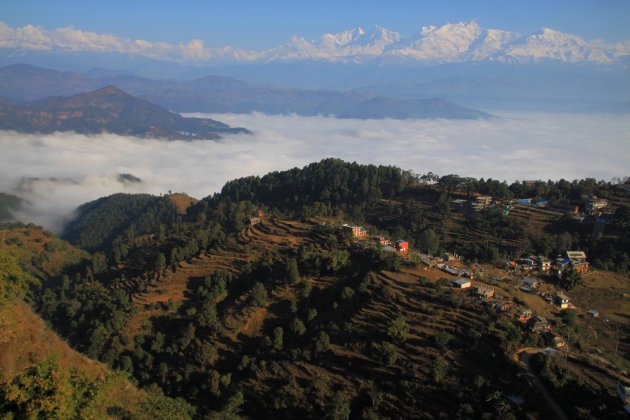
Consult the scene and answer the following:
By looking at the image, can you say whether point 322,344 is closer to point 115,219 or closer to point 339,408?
point 339,408

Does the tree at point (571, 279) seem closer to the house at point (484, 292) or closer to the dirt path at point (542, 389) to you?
the house at point (484, 292)

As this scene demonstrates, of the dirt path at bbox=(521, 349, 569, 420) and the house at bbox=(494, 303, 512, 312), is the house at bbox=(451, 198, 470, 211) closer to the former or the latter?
the house at bbox=(494, 303, 512, 312)

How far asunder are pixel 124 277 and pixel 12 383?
27910 millimetres

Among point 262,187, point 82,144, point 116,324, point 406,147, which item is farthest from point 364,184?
point 82,144

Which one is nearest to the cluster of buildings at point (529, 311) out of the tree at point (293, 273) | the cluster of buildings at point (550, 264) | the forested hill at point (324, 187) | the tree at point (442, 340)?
the tree at point (442, 340)

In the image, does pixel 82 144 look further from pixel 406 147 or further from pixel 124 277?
pixel 124 277

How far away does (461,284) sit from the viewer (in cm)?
2673

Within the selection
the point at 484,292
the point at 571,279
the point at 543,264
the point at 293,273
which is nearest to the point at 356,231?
the point at 293,273

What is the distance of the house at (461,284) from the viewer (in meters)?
26.8

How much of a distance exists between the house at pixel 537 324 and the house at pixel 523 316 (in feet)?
0.78

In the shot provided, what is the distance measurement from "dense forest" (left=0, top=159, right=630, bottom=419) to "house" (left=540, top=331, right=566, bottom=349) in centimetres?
87

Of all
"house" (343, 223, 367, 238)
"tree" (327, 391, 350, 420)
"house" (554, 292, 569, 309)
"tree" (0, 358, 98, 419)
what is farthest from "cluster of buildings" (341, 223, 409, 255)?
"tree" (0, 358, 98, 419)

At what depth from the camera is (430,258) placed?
3316 cm

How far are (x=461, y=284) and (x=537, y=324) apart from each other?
4735mm
